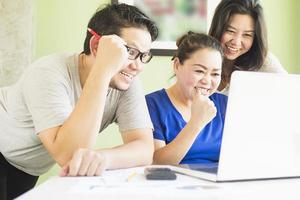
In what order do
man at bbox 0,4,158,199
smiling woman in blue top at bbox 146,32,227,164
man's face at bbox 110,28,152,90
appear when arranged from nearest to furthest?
man at bbox 0,4,158,199
man's face at bbox 110,28,152,90
smiling woman in blue top at bbox 146,32,227,164

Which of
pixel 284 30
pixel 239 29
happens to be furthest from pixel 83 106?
pixel 284 30

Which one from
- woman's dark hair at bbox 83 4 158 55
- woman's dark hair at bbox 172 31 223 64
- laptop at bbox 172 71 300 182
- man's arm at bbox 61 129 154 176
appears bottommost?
man's arm at bbox 61 129 154 176

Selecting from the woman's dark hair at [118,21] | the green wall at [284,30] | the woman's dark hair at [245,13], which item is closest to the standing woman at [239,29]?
the woman's dark hair at [245,13]

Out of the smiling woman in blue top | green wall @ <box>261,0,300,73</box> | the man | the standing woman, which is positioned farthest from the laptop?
green wall @ <box>261,0,300,73</box>

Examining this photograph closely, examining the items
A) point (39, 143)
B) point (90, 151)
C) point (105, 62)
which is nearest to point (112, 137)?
point (39, 143)

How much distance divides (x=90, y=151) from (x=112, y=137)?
4.12 ft

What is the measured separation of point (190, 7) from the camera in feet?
7.45

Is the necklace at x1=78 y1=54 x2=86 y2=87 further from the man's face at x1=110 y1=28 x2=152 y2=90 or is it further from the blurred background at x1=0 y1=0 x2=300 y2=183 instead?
the blurred background at x1=0 y1=0 x2=300 y2=183

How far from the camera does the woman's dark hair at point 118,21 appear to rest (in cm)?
121

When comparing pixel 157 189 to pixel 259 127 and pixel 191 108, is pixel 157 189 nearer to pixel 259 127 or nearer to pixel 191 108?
pixel 259 127

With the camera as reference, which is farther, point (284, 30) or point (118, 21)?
point (284, 30)

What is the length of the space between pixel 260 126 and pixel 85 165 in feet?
1.22

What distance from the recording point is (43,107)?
1065 mm

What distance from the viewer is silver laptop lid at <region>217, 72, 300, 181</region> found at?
0.76 metres
